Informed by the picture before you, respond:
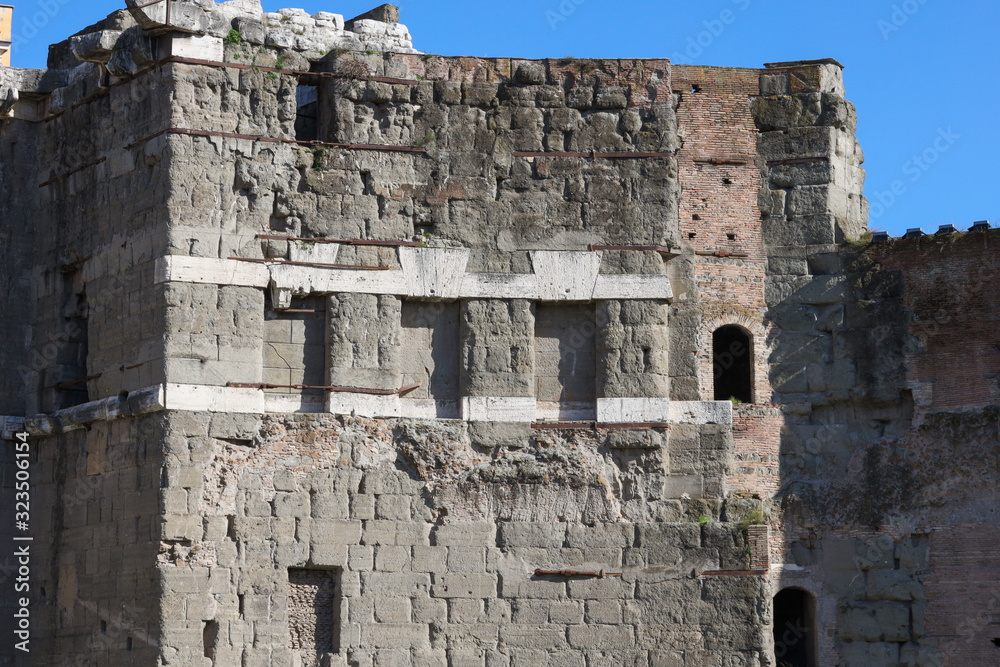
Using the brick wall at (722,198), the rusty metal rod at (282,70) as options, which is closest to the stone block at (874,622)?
the brick wall at (722,198)

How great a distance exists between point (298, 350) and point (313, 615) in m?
3.14

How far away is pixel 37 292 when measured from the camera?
19438 mm

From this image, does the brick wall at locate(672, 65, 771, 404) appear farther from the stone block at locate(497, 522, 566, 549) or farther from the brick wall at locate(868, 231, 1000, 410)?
the stone block at locate(497, 522, 566, 549)

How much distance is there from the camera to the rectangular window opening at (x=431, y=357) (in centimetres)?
1812

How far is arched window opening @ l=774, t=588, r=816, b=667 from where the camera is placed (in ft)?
62.1

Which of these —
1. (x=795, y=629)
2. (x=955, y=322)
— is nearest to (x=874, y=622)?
(x=795, y=629)

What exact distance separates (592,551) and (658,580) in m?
0.87

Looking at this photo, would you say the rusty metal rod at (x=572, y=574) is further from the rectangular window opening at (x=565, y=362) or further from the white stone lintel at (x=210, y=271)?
the white stone lintel at (x=210, y=271)

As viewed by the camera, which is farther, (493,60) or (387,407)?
(493,60)

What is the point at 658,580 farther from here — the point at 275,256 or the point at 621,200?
the point at 275,256

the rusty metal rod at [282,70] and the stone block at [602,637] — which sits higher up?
the rusty metal rod at [282,70]

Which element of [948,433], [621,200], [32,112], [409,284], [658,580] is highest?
[32,112]

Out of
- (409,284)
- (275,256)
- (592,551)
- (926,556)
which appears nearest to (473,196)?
(409,284)

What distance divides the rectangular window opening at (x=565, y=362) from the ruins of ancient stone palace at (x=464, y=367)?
4 centimetres
